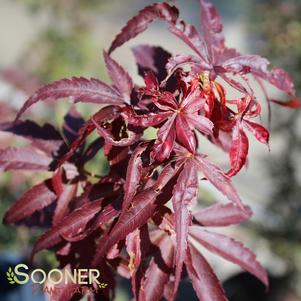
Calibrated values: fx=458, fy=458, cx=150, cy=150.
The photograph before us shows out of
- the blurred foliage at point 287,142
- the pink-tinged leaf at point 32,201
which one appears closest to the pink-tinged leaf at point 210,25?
the pink-tinged leaf at point 32,201

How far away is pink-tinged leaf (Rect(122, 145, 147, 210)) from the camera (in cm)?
71

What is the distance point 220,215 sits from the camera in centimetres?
106

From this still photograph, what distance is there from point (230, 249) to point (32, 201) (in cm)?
43

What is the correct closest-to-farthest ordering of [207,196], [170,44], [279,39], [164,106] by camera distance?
[164,106], [207,196], [279,39], [170,44]

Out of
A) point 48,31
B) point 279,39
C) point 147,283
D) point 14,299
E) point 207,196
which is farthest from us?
point 48,31

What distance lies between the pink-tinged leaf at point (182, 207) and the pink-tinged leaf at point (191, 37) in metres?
0.27

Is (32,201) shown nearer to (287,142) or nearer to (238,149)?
(238,149)

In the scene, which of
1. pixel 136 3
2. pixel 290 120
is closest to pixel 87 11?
pixel 136 3

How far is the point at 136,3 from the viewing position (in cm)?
788

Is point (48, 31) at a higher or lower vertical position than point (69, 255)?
higher

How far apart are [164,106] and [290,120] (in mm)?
2137

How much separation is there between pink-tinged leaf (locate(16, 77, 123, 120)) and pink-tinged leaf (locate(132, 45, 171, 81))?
14 cm

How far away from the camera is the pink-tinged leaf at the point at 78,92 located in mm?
804

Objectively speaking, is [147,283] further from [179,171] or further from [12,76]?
[12,76]
